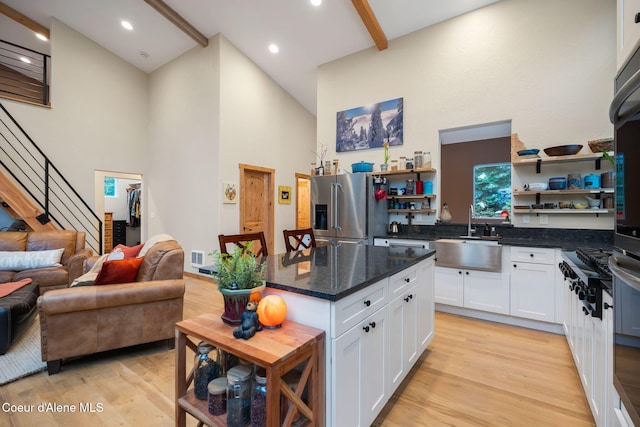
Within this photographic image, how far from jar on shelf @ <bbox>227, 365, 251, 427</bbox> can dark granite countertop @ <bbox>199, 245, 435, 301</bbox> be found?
412 millimetres

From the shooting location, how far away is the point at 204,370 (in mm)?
1410


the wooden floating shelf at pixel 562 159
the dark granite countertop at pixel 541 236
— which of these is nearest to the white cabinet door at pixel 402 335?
the dark granite countertop at pixel 541 236

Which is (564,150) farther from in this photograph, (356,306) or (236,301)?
(236,301)

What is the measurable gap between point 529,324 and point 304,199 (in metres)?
5.21

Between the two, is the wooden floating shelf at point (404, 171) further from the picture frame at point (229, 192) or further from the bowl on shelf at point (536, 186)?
the picture frame at point (229, 192)

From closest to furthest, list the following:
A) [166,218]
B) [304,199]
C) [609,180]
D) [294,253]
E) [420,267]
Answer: [420,267] < [294,253] < [609,180] < [166,218] < [304,199]

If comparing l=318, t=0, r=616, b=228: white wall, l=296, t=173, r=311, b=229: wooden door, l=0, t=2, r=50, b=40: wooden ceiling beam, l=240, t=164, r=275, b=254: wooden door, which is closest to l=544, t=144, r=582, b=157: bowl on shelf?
l=318, t=0, r=616, b=228: white wall

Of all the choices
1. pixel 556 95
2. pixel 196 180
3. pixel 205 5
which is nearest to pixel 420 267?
pixel 556 95

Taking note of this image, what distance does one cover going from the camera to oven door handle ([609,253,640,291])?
2.64 feet

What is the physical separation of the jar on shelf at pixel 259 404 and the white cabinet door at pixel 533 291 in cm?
308

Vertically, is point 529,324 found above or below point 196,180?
below

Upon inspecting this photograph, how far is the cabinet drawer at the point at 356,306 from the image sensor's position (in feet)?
4.14

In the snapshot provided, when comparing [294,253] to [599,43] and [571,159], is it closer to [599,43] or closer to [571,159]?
[571,159]

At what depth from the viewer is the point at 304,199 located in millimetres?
7312
